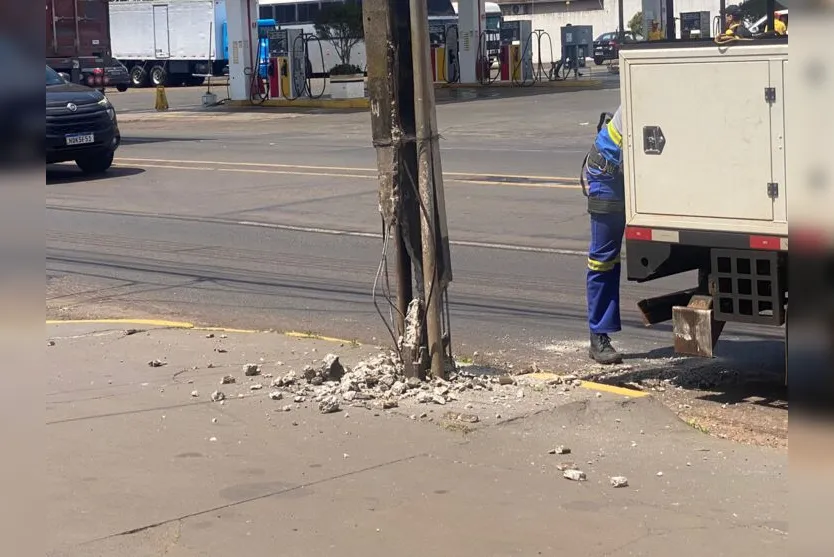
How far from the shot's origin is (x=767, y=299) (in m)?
6.64

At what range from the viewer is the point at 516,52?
40.7m

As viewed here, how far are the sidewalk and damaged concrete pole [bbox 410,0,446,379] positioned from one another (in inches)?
14.3

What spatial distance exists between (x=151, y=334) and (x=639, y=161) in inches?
152

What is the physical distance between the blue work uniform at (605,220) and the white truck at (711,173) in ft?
0.87

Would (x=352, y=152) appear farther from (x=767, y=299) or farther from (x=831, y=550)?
(x=831, y=550)

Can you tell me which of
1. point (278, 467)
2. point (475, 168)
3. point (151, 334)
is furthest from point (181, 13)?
point (278, 467)

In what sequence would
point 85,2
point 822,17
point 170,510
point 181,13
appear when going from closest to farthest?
point 822,17 < point 170,510 < point 85,2 < point 181,13

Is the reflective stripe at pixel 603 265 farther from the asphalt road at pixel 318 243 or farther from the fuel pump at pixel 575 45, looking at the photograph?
the fuel pump at pixel 575 45

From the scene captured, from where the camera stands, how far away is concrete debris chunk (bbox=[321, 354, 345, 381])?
7262 mm

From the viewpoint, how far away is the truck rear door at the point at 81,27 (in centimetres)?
3022

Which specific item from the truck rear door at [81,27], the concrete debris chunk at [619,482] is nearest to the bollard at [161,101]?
the truck rear door at [81,27]

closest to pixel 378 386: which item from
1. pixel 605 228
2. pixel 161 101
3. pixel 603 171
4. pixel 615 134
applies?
pixel 605 228

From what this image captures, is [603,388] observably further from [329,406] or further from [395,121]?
[395,121]

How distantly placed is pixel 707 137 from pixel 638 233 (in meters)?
0.74
